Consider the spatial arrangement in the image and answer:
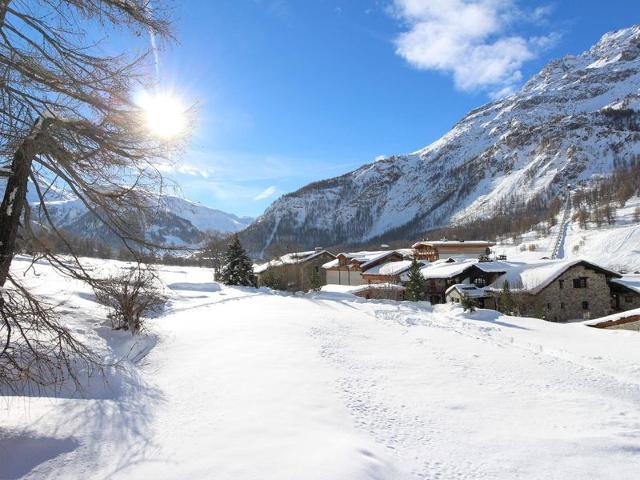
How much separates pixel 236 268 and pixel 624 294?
133 feet

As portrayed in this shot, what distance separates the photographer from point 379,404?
7.09 m

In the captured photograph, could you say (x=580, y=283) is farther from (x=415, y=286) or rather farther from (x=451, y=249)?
(x=451, y=249)

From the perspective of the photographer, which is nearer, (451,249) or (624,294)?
(624,294)

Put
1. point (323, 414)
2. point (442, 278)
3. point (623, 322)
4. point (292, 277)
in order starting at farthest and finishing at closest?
point (292, 277) < point (442, 278) < point (623, 322) < point (323, 414)

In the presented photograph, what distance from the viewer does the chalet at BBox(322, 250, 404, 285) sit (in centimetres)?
5881

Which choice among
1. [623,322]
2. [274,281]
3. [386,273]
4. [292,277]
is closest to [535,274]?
[623,322]

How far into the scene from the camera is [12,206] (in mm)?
4074

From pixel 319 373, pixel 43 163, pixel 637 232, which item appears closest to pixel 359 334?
pixel 319 373

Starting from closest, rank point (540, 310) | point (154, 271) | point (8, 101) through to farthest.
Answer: point (8, 101) → point (154, 271) → point (540, 310)

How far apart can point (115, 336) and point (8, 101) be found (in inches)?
387

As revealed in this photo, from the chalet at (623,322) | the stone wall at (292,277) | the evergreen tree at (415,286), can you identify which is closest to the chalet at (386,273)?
the stone wall at (292,277)

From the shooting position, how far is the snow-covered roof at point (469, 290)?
3961cm

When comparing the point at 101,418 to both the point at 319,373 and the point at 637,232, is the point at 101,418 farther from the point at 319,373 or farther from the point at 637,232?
the point at 637,232

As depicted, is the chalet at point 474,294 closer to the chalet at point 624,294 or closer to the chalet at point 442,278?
the chalet at point 442,278
